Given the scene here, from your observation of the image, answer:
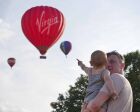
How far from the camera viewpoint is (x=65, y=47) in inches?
1247

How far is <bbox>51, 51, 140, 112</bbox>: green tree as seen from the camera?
53.6 m

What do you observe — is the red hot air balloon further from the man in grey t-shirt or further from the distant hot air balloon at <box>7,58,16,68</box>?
the man in grey t-shirt

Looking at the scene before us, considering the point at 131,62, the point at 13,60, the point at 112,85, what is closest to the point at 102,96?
the point at 112,85

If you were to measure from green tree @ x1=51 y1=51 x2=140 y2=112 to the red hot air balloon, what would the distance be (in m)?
28.1

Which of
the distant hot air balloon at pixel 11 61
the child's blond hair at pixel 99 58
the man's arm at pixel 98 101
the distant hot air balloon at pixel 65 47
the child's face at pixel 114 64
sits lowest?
the man's arm at pixel 98 101

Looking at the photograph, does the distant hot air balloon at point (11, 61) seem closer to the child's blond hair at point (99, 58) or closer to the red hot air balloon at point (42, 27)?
the red hot air balloon at point (42, 27)

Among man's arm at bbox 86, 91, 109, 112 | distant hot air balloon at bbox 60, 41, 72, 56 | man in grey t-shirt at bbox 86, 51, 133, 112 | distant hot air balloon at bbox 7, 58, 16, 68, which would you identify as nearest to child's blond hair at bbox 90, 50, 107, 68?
man in grey t-shirt at bbox 86, 51, 133, 112

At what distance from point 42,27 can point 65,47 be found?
5379 mm

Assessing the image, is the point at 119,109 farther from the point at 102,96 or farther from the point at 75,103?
the point at 75,103

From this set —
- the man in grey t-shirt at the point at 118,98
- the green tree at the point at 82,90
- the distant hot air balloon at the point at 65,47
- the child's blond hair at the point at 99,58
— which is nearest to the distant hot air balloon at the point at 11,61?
the distant hot air balloon at the point at 65,47

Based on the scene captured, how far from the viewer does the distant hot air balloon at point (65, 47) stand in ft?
103

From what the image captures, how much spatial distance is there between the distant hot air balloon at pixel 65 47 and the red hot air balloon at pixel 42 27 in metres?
4.43

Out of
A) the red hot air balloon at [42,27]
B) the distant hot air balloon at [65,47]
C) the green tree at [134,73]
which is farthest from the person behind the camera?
the green tree at [134,73]

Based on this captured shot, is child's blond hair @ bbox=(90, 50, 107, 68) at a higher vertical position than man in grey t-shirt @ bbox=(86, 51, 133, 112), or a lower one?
higher
